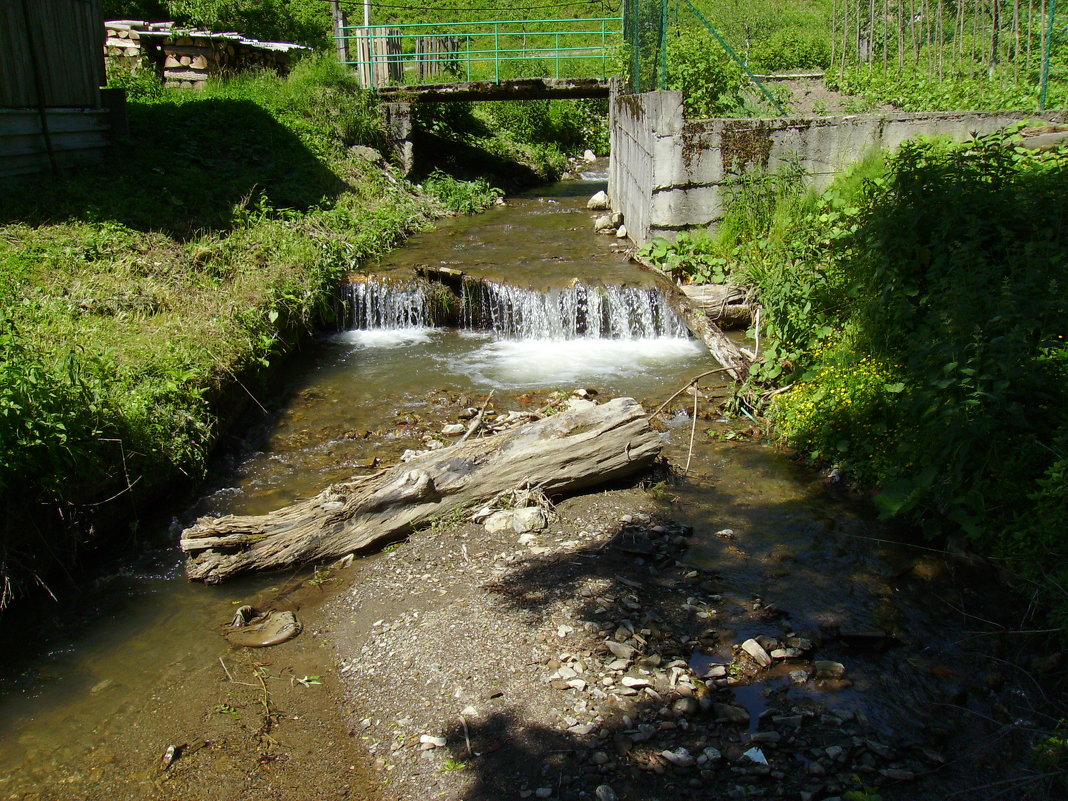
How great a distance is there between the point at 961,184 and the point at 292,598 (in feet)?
19.6

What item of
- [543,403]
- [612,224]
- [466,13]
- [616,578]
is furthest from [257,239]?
[466,13]

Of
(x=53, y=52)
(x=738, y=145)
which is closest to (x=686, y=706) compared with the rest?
(x=738, y=145)

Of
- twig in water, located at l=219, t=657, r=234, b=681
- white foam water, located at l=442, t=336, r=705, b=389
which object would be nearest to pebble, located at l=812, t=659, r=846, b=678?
twig in water, located at l=219, t=657, r=234, b=681

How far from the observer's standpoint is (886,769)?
3.43 m

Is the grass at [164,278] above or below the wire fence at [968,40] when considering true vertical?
below

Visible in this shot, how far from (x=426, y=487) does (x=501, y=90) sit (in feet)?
46.9

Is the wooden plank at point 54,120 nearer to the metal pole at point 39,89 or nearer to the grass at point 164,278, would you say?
the metal pole at point 39,89

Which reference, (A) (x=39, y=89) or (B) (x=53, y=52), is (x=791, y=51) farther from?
(A) (x=39, y=89)

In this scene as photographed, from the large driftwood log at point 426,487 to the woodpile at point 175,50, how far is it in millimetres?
15387

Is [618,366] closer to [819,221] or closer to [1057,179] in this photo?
[819,221]

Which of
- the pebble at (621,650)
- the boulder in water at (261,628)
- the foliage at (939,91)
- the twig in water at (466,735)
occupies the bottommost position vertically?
the boulder in water at (261,628)

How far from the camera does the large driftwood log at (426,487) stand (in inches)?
209

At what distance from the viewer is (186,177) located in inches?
482

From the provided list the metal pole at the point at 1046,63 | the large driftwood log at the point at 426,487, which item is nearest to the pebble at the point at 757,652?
the large driftwood log at the point at 426,487
